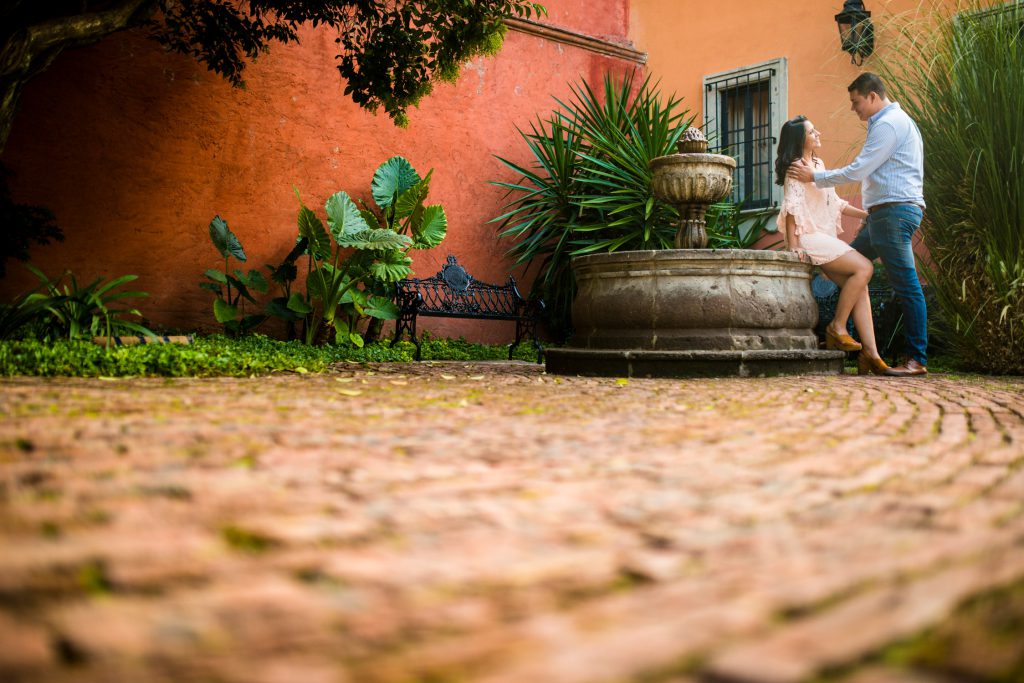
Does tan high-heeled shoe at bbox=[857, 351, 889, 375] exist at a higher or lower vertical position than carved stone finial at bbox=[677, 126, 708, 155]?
lower

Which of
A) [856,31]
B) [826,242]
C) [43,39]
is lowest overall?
[826,242]

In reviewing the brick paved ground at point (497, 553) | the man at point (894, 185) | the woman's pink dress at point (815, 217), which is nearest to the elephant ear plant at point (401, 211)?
the woman's pink dress at point (815, 217)

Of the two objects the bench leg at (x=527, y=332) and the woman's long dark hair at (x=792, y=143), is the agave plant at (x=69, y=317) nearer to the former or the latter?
the bench leg at (x=527, y=332)

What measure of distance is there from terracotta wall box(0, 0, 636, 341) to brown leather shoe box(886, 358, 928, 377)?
16.6 feet

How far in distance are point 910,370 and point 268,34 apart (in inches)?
231

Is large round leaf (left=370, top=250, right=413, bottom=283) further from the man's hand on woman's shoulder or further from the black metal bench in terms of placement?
the man's hand on woman's shoulder

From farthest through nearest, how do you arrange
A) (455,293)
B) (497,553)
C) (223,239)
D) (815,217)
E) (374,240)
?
(455,293)
(223,239)
(374,240)
(815,217)
(497,553)

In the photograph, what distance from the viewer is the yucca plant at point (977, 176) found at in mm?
6164

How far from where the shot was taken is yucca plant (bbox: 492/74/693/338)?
893 centimetres

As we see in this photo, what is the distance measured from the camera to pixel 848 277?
6141 mm

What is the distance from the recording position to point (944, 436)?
2828 millimetres

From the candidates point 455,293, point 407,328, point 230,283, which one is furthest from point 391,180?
point 230,283

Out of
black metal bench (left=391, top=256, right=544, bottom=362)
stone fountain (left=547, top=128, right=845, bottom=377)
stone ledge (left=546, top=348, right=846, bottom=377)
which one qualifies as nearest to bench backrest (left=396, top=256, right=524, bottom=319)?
black metal bench (left=391, top=256, right=544, bottom=362)

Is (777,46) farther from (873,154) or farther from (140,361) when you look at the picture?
(140,361)
